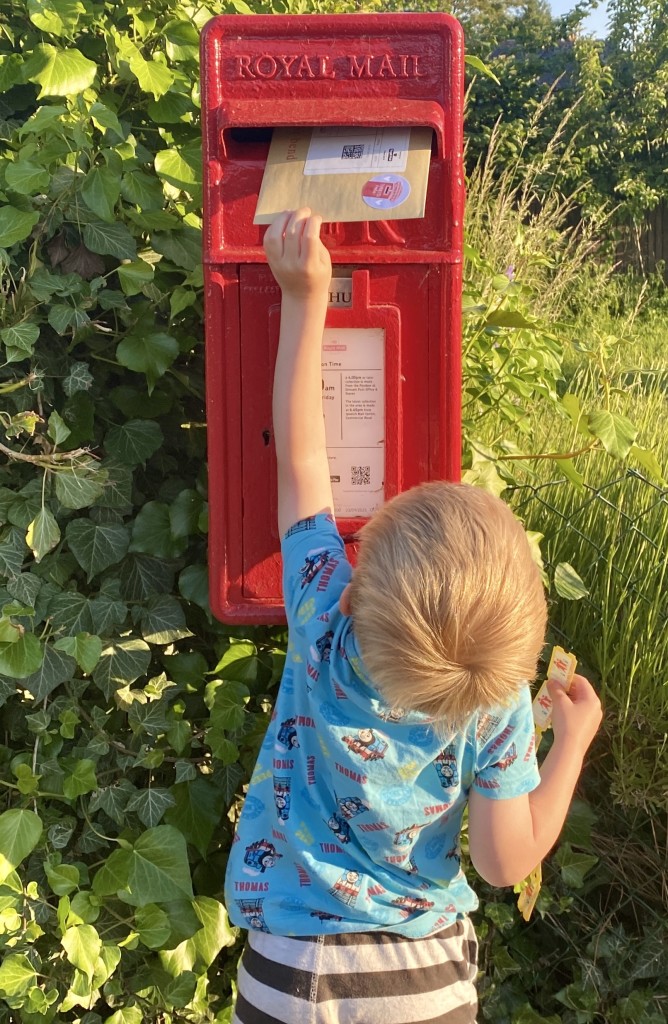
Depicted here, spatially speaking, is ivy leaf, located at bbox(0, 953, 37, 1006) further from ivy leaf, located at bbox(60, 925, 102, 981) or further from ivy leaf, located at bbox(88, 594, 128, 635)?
ivy leaf, located at bbox(88, 594, 128, 635)

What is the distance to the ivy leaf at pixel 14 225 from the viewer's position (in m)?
1.80

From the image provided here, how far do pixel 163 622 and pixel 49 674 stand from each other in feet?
0.83

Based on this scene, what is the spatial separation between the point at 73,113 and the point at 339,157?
0.73 metres

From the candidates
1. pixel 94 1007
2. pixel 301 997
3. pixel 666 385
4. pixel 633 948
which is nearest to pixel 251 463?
pixel 301 997

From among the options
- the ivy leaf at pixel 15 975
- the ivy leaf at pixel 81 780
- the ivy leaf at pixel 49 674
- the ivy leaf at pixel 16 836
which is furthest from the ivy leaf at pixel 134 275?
the ivy leaf at pixel 15 975

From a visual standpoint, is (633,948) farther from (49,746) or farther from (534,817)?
(49,746)

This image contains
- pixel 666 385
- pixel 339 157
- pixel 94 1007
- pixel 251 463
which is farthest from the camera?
pixel 666 385

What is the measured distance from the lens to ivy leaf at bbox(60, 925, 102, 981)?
171cm

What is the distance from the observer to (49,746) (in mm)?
1889

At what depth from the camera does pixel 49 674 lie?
1828 millimetres

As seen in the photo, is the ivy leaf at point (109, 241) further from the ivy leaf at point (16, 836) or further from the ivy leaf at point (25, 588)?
the ivy leaf at point (16, 836)

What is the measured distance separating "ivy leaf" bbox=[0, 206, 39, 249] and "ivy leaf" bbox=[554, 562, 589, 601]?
1.39m

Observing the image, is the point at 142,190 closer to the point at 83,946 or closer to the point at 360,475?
the point at 360,475

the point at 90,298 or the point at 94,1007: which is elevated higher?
the point at 90,298
